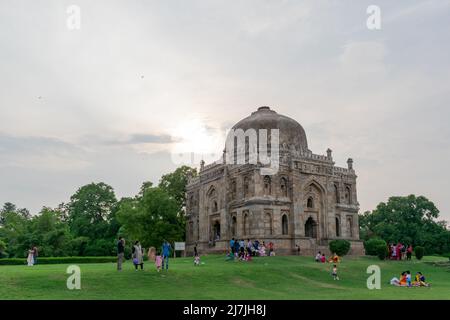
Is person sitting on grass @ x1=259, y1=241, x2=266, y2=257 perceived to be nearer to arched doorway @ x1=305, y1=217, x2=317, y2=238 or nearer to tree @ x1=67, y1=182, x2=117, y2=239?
arched doorway @ x1=305, y1=217, x2=317, y2=238

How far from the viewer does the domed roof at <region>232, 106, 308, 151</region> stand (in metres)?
46.8

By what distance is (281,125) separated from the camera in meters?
47.2

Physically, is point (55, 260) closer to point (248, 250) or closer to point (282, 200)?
point (248, 250)

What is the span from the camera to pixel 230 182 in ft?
150

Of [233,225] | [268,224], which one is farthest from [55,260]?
[268,224]

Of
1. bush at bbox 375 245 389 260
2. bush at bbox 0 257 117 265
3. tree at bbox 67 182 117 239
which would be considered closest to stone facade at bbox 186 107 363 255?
bush at bbox 375 245 389 260

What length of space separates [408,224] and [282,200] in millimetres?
30893

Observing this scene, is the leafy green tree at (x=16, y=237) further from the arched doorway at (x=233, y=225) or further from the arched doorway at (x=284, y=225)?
the arched doorway at (x=284, y=225)

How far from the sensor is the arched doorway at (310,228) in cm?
4525

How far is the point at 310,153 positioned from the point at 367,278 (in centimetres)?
1838

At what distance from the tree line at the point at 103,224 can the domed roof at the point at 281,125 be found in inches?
469

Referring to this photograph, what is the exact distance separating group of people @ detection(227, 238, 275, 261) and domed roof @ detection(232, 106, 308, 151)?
11081 millimetres
